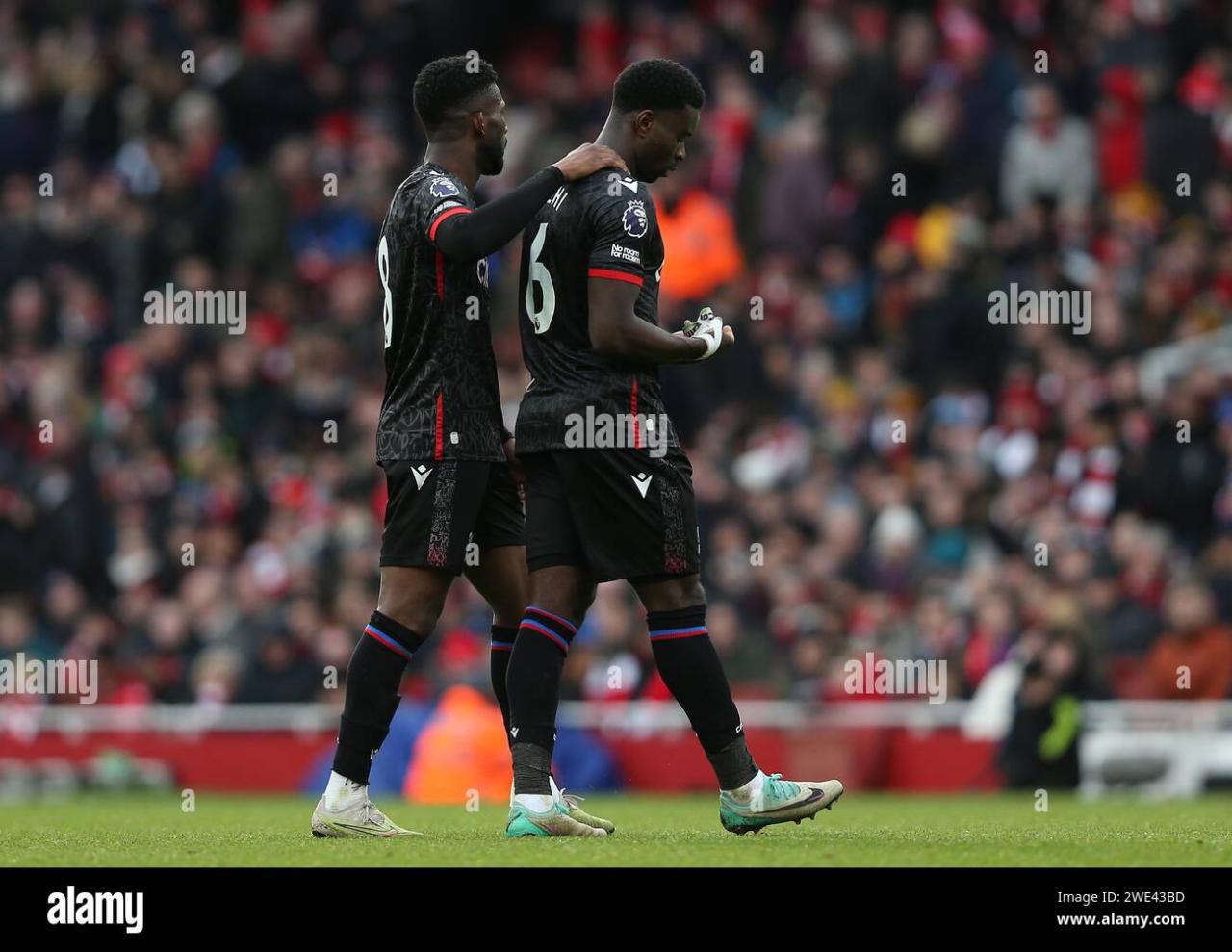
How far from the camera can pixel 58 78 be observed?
1914 cm

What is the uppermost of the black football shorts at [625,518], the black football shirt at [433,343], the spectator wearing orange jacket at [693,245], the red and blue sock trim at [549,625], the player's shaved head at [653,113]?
the spectator wearing orange jacket at [693,245]

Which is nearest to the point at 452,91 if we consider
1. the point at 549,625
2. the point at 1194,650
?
the point at 549,625

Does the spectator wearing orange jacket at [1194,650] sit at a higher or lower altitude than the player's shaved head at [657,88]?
lower

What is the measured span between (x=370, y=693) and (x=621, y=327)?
1.35 meters

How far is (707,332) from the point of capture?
22.0 feet

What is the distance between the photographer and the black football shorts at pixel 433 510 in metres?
6.63

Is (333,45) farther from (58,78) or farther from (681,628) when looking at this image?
(681,628)

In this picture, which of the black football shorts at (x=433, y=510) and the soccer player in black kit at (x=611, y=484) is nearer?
the soccer player in black kit at (x=611, y=484)

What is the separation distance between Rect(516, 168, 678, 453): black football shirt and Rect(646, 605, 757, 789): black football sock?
563mm

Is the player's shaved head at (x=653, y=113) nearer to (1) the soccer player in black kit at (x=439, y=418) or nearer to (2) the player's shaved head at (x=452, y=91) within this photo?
(1) the soccer player in black kit at (x=439, y=418)

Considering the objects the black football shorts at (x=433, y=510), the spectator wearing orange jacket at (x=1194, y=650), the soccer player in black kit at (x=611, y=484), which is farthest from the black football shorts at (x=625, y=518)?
the spectator wearing orange jacket at (x=1194, y=650)
